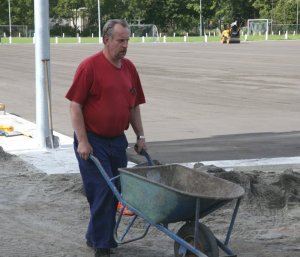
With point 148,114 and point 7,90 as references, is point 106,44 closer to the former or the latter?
point 148,114

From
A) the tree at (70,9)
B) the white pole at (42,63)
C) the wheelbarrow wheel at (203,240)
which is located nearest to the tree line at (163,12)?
the tree at (70,9)

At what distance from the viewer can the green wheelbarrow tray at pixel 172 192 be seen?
16.9 feet

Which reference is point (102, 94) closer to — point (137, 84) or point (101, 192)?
point (137, 84)

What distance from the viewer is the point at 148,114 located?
1642cm

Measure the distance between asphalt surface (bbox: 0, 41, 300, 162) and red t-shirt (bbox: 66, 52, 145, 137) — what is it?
15.5 ft

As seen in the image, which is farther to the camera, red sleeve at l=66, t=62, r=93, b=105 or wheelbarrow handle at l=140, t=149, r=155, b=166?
wheelbarrow handle at l=140, t=149, r=155, b=166

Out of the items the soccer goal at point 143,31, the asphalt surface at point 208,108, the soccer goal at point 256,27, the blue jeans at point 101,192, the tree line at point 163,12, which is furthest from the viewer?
the tree line at point 163,12

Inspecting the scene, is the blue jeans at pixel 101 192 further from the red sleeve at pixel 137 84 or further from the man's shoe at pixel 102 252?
the red sleeve at pixel 137 84

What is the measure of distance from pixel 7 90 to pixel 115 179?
17.8m

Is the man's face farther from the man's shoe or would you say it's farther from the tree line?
the tree line

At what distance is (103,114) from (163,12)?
116315 millimetres

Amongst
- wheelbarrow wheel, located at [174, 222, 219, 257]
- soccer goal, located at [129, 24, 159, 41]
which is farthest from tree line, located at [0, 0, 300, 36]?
wheelbarrow wheel, located at [174, 222, 219, 257]

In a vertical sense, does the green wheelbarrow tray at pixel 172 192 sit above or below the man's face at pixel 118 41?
below

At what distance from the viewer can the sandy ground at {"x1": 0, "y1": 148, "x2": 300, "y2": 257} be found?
6.39 metres
